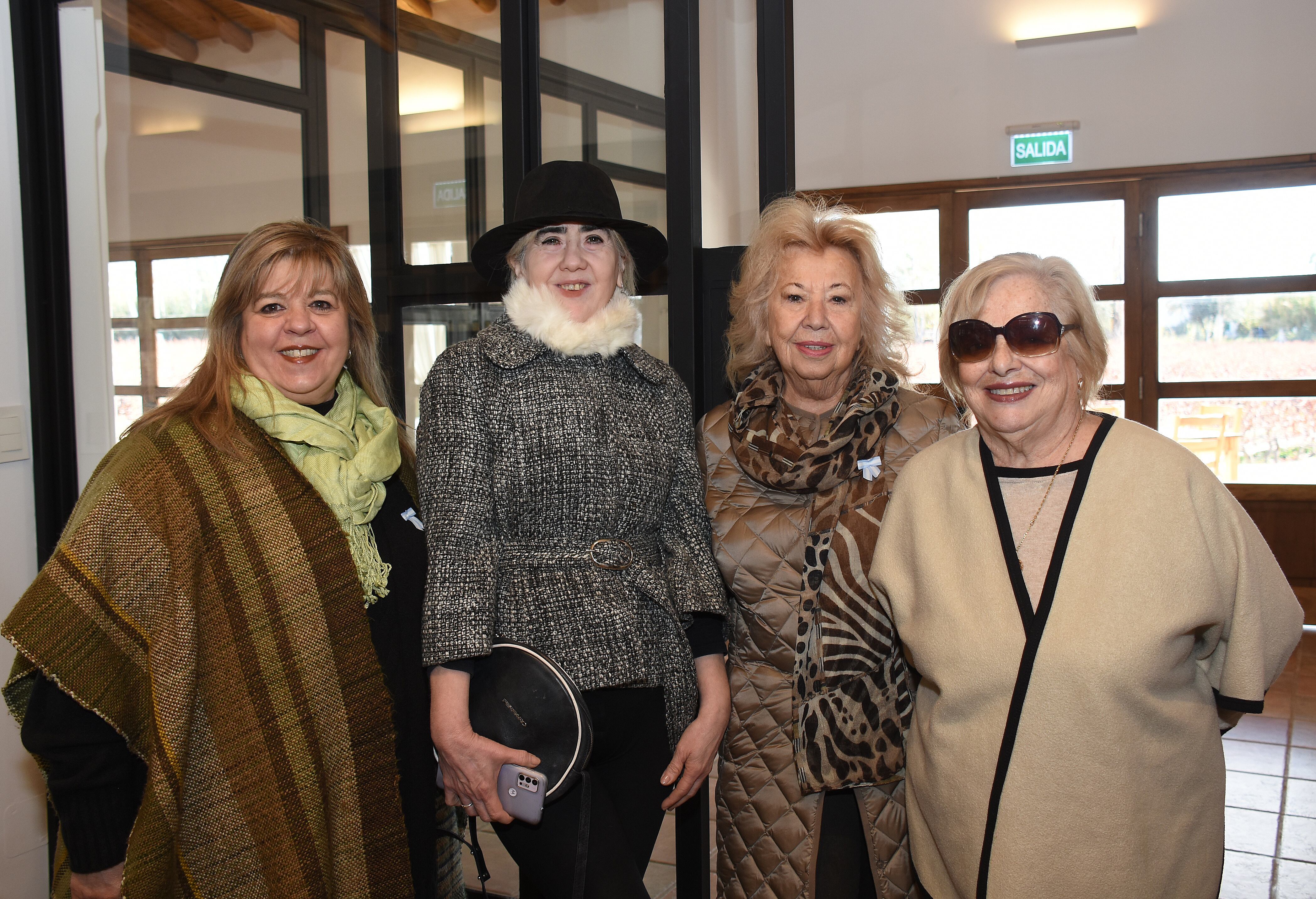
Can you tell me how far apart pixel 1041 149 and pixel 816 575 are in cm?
107

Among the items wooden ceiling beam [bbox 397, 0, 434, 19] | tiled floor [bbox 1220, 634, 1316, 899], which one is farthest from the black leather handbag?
wooden ceiling beam [bbox 397, 0, 434, 19]

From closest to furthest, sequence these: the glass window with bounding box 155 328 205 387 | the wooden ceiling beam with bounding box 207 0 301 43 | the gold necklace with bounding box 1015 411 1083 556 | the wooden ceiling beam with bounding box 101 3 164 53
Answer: the gold necklace with bounding box 1015 411 1083 556, the wooden ceiling beam with bounding box 207 0 301 43, the wooden ceiling beam with bounding box 101 3 164 53, the glass window with bounding box 155 328 205 387

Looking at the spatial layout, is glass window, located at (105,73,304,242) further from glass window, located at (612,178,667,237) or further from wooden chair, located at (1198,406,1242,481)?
wooden chair, located at (1198,406,1242,481)

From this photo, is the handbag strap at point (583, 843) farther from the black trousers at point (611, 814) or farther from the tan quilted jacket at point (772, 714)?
the tan quilted jacket at point (772, 714)

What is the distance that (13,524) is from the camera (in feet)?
9.91

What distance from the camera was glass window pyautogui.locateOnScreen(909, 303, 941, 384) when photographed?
7.43 ft

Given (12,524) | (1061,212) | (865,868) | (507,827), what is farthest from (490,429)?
(12,524)

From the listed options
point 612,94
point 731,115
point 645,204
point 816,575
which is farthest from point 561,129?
point 816,575

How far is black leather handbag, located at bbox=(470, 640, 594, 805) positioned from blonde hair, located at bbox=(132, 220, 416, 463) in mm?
631

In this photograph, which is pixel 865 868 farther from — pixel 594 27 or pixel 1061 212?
pixel 594 27

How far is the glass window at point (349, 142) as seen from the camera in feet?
9.41

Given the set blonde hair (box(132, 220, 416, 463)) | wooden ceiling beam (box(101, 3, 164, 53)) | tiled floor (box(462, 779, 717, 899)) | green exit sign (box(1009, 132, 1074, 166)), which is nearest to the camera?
blonde hair (box(132, 220, 416, 463))

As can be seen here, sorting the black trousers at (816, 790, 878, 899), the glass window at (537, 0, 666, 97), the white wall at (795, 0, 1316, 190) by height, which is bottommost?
the black trousers at (816, 790, 878, 899)

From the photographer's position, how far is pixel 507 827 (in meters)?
1.65
